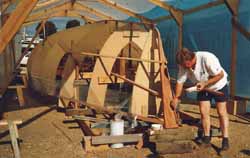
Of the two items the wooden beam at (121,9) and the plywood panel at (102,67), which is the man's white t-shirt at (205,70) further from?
the wooden beam at (121,9)

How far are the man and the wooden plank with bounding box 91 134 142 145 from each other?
0.85m

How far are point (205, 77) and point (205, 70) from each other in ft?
0.36

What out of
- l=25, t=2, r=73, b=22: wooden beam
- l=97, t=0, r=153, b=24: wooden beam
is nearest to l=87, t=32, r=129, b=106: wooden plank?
l=97, t=0, r=153, b=24: wooden beam

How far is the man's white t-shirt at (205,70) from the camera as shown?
538 centimetres

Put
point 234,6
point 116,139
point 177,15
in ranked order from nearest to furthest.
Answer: point 116,139 → point 234,6 → point 177,15

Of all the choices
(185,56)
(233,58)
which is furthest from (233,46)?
(185,56)

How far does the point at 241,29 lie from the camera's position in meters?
8.48

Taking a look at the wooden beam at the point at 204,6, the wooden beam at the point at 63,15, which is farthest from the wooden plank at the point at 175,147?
the wooden beam at the point at 63,15

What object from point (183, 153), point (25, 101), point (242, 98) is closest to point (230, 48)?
point (242, 98)

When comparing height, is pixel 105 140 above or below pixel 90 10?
below

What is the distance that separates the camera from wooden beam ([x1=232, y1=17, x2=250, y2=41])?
27.2 ft

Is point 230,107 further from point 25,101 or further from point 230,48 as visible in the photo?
point 25,101

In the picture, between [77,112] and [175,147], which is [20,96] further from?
[175,147]

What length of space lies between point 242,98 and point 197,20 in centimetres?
346
